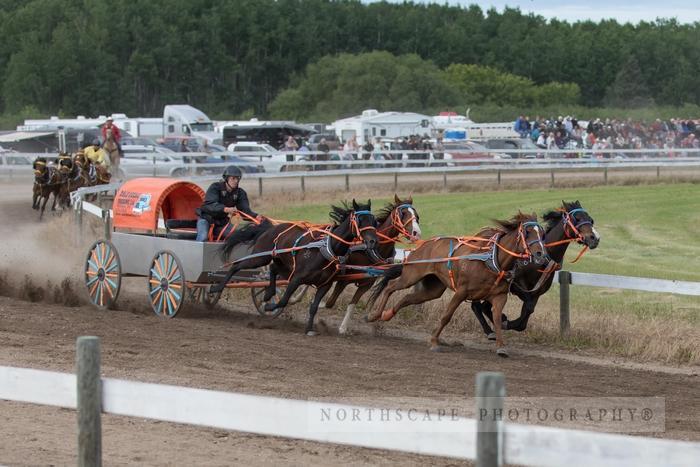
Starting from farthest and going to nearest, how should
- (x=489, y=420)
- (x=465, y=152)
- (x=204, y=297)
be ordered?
1. (x=465, y=152)
2. (x=204, y=297)
3. (x=489, y=420)

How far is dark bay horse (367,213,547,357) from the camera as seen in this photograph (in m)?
11.6

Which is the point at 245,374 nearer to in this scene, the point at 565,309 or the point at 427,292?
the point at 427,292

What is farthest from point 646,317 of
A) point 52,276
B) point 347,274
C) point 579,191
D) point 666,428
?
point 579,191

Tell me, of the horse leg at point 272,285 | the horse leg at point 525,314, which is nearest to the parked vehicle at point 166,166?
the horse leg at point 272,285

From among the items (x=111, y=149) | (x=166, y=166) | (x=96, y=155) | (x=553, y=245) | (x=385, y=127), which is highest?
(x=385, y=127)

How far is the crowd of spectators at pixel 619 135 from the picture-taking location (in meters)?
43.7

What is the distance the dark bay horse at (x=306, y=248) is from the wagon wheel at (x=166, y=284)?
1.42ft

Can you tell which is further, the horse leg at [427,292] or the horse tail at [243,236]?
the horse tail at [243,236]

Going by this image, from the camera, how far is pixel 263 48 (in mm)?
117125

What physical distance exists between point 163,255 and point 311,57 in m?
106

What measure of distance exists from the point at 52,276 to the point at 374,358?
7760 millimetres

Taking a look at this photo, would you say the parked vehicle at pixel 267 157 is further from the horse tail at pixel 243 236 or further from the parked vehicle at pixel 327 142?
the horse tail at pixel 243 236

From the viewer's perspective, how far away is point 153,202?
14547mm

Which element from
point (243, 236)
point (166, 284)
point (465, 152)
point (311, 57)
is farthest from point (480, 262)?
point (311, 57)
